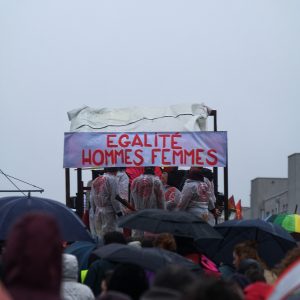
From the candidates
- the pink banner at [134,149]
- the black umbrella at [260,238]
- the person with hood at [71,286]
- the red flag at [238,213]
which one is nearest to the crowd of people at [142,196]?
the pink banner at [134,149]

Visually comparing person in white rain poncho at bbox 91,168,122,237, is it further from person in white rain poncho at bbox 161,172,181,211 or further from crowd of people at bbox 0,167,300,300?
person in white rain poncho at bbox 161,172,181,211

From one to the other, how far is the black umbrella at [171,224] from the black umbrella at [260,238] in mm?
853

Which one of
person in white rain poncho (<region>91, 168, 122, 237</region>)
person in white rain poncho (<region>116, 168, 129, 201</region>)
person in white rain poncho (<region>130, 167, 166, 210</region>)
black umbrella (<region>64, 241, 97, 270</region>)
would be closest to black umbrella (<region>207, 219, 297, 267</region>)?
black umbrella (<region>64, 241, 97, 270</region>)

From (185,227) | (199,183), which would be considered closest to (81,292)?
(185,227)

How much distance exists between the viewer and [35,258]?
5.21m

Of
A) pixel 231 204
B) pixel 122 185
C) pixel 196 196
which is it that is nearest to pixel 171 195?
pixel 122 185

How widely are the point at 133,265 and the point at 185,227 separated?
3.62 meters

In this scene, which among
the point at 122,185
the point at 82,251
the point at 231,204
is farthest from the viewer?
the point at 231,204

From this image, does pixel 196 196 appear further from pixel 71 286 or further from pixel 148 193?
pixel 71 286

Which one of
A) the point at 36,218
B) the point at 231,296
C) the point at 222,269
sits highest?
the point at 36,218

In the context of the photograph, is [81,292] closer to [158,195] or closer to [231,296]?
[231,296]

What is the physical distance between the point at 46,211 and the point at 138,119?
357 inches

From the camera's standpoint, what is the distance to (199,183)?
617 inches

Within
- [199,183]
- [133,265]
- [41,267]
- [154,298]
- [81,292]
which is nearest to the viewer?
[41,267]
